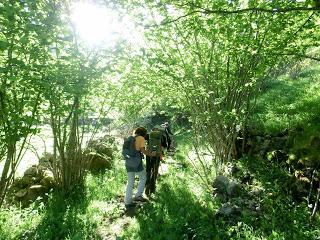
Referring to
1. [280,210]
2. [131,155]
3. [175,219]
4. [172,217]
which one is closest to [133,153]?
[131,155]

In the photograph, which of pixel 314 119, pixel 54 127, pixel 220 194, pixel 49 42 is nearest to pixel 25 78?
pixel 49 42

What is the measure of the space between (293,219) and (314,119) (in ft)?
11.5

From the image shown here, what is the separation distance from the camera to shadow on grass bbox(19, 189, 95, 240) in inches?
287

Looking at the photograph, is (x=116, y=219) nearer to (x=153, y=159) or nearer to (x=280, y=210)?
(x=153, y=159)

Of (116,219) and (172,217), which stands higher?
(172,217)

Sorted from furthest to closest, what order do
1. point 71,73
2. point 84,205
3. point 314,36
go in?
1. point 84,205
2. point 314,36
3. point 71,73

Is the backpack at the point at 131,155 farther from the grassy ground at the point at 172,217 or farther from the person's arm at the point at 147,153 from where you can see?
the grassy ground at the point at 172,217

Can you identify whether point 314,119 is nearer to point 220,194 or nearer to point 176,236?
point 220,194

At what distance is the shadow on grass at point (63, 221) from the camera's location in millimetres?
7281

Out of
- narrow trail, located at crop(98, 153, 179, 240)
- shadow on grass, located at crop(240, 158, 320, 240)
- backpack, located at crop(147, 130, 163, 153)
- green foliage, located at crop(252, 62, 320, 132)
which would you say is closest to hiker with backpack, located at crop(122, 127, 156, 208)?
narrow trail, located at crop(98, 153, 179, 240)

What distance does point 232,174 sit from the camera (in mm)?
9195

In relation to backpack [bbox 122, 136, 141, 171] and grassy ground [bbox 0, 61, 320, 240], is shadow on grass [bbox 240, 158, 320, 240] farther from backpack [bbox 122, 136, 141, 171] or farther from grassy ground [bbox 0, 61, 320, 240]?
backpack [bbox 122, 136, 141, 171]

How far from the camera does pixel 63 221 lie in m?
7.91

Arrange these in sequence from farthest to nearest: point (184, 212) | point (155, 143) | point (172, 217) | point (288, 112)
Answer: point (288, 112) → point (155, 143) → point (184, 212) → point (172, 217)
